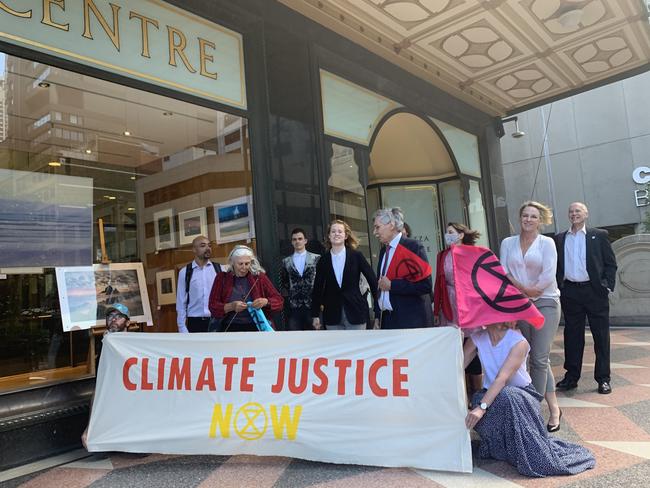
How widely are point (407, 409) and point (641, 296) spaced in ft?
30.4

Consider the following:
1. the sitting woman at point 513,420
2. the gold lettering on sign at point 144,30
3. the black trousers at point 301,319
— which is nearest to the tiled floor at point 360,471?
the sitting woman at point 513,420

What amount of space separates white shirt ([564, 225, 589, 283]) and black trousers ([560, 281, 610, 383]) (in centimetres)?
9

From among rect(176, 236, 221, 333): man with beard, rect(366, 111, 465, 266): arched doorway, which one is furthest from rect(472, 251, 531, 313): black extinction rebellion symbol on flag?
rect(366, 111, 465, 266): arched doorway

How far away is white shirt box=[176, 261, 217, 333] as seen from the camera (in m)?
4.93

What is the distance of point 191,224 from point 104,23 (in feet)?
9.06

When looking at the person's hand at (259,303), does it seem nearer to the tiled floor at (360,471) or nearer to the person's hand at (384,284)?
the person's hand at (384,284)

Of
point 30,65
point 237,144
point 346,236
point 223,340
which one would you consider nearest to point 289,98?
point 237,144

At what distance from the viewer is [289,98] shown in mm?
6023

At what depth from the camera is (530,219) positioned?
3.89 m

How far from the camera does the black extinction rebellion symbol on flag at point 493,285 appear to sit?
318 cm

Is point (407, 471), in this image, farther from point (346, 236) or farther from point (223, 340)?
point (346, 236)

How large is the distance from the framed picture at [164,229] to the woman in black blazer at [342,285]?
298 cm

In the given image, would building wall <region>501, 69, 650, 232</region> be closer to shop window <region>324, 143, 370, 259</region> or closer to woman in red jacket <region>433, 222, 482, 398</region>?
shop window <region>324, 143, 370, 259</region>

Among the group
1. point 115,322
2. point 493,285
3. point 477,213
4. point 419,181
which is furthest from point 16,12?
point 477,213
